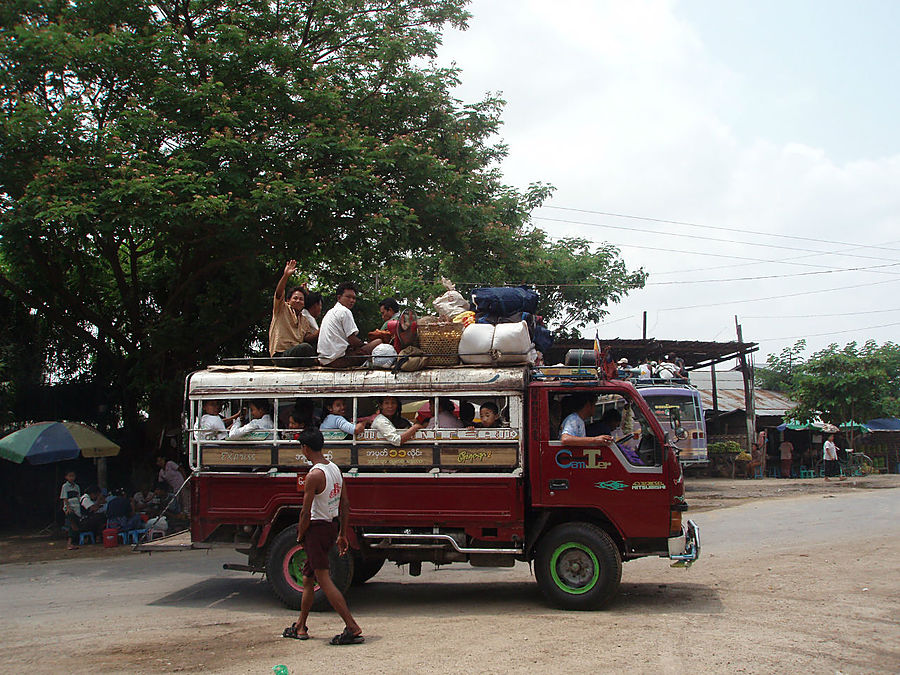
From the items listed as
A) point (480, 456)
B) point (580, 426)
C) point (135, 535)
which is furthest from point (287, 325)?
point (135, 535)

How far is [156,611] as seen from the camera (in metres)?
8.63

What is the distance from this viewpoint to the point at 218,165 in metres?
14.0

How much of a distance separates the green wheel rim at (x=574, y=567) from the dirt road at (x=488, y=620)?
278 millimetres

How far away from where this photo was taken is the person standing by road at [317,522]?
6.87 metres

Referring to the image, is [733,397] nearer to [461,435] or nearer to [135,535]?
[135,535]

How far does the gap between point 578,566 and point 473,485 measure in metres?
1.30

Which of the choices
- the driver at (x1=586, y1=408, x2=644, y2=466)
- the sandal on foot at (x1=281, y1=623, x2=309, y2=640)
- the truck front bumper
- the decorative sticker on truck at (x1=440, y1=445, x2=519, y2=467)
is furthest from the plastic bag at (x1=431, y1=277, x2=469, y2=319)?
the sandal on foot at (x1=281, y1=623, x2=309, y2=640)

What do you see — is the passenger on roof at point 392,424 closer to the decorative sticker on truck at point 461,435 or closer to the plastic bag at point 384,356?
the decorative sticker on truck at point 461,435

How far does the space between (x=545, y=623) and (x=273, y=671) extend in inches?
101

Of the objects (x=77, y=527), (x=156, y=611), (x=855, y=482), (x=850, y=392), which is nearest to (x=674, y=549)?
(x=156, y=611)

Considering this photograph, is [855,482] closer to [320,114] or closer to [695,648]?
[320,114]

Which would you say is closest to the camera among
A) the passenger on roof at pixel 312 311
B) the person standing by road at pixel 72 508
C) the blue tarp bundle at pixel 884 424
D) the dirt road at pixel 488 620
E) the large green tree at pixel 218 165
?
the dirt road at pixel 488 620

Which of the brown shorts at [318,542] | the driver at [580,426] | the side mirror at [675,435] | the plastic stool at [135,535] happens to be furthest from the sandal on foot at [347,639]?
the plastic stool at [135,535]

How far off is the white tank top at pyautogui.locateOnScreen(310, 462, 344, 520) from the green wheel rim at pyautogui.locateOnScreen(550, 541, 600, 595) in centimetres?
239
